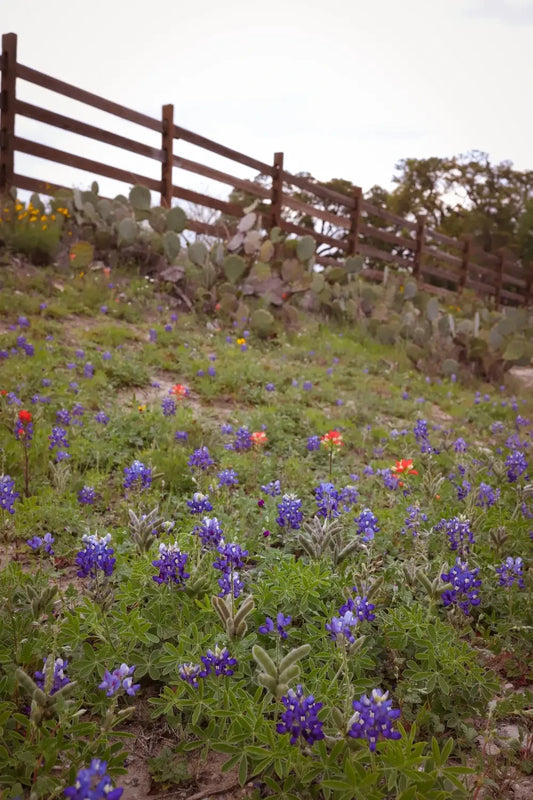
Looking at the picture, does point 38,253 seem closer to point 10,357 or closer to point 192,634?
point 10,357

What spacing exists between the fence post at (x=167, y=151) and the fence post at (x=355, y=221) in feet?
18.2

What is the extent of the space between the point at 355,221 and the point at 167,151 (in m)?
5.71

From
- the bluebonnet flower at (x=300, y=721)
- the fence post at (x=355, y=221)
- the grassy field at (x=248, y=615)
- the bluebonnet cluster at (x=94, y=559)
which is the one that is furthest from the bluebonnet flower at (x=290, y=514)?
the fence post at (x=355, y=221)

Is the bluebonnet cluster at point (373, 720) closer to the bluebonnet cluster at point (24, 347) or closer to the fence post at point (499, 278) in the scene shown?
the bluebonnet cluster at point (24, 347)

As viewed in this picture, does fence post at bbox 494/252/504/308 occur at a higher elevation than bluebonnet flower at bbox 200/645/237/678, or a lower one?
higher

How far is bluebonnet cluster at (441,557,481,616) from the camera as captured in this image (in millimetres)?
2135

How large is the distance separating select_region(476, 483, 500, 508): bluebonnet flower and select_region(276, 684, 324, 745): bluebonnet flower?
7.00 feet

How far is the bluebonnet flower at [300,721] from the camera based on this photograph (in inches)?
59.4

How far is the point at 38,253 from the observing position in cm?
802

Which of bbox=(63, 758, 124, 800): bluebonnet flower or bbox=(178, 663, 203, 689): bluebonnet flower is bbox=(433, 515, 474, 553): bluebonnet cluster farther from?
bbox=(63, 758, 124, 800): bluebonnet flower

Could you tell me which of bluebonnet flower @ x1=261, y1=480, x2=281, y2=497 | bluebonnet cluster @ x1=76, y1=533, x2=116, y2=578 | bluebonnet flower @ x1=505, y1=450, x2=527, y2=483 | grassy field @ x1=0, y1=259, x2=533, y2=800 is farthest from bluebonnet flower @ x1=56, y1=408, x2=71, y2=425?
bluebonnet flower @ x1=505, y1=450, x2=527, y2=483

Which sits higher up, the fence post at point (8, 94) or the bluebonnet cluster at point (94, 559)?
the fence post at point (8, 94)

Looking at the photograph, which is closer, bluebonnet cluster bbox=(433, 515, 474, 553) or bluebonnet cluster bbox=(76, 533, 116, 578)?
→ bluebonnet cluster bbox=(76, 533, 116, 578)

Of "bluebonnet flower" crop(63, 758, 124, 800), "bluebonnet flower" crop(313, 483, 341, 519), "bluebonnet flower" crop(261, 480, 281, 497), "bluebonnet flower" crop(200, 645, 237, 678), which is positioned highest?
→ "bluebonnet flower" crop(313, 483, 341, 519)
